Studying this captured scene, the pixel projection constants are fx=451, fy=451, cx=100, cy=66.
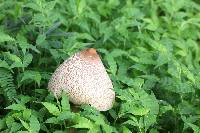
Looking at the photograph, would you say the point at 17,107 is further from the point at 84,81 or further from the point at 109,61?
the point at 109,61

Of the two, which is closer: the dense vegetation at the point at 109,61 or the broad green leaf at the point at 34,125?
the broad green leaf at the point at 34,125

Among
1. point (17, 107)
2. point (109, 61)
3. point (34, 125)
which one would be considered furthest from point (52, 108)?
point (109, 61)

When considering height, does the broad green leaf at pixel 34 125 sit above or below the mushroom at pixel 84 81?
below

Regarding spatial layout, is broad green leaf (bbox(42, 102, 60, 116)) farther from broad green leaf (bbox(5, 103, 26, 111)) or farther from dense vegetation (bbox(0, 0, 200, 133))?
broad green leaf (bbox(5, 103, 26, 111))

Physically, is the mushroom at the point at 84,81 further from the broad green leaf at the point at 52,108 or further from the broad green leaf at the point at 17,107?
the broad green leaf at the point at 17,107

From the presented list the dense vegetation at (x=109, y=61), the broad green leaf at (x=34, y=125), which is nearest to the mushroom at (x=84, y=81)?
the dense vegetation at (x=109, y=61)

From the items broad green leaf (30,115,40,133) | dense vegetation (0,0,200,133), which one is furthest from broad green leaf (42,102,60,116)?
broad green leaf (30,115,40,133)

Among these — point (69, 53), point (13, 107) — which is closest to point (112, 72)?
point (69, 53)
